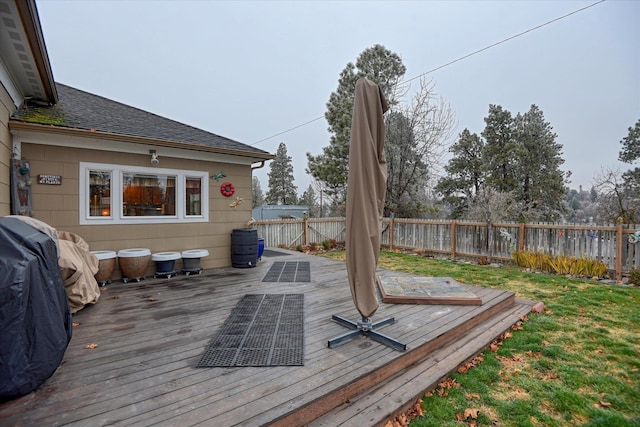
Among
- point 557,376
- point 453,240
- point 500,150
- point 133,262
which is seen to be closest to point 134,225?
point 133,262

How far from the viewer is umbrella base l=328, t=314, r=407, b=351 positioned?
2.57 meters

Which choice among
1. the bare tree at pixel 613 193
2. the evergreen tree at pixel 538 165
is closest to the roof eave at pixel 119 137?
the bare tree at pixel 613 193

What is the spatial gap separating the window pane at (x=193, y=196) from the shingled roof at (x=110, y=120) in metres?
0.79

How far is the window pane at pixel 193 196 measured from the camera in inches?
222

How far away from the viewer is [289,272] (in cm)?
563

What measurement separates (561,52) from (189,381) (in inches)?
553

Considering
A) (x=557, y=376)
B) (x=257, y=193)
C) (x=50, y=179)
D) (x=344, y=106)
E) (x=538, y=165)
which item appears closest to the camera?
(x=557, y=376)

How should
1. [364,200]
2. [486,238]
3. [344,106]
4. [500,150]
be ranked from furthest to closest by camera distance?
[500,150]
[344,106]
[486,238]
[364,200]

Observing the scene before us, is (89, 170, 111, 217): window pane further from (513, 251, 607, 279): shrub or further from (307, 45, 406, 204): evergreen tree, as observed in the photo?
(307, 45, 406, 204): evergreen tree

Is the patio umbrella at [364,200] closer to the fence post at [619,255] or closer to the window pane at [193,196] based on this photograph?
the window pane at [193,196]

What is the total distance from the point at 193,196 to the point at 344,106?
1104 centimetres

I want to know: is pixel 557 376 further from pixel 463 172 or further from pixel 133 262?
pixel 463 172

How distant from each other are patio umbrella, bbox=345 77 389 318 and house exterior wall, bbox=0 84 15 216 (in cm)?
414

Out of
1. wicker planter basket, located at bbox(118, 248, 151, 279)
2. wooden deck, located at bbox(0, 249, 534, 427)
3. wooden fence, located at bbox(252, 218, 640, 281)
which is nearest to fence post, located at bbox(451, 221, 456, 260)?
wooden fence, located at bbox(252, 218, 640, 281)
